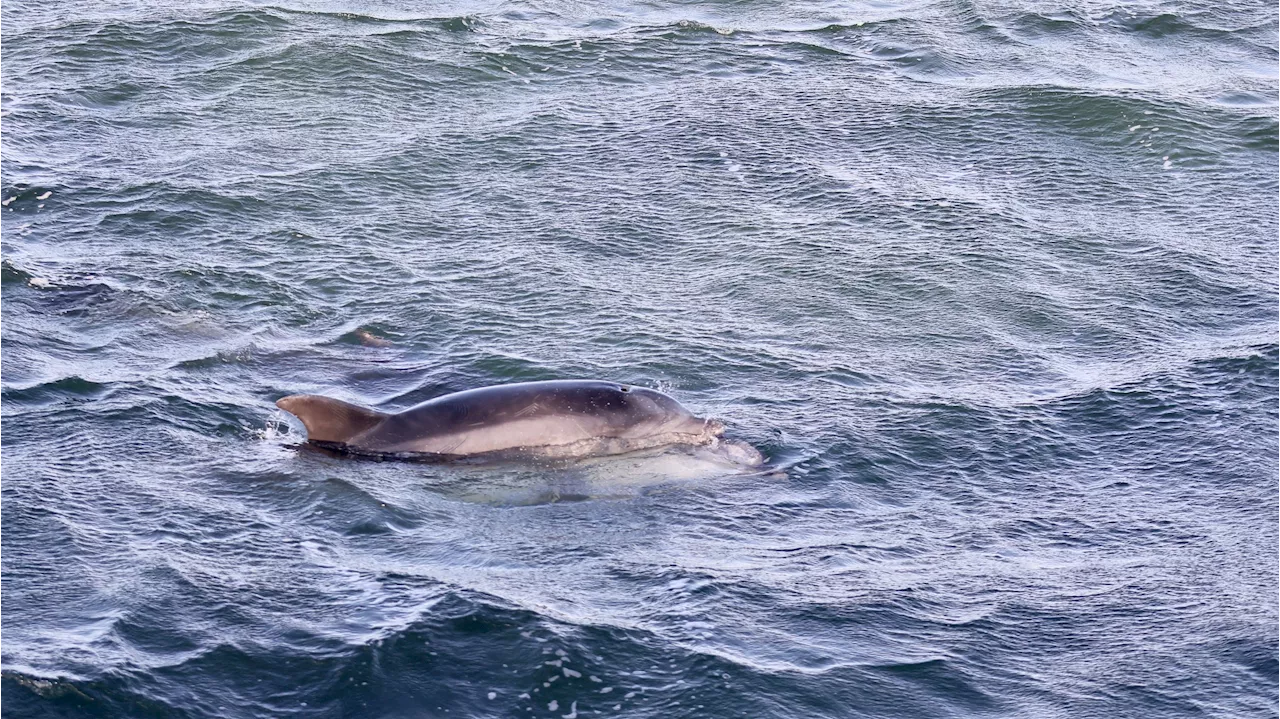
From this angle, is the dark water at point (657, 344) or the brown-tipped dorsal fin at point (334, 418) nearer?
the dark water at point (657, 344)

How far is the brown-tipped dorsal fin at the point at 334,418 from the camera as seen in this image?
10359 millimetres

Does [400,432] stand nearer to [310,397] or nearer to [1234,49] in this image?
[310,397]

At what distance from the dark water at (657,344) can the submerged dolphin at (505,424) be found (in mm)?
250

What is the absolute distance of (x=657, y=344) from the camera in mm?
12734

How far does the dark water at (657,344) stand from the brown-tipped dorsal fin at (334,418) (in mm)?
255

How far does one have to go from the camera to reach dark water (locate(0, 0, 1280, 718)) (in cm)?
847

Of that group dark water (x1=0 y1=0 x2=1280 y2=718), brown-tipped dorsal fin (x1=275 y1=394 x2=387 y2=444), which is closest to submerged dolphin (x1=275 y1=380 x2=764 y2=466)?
brown-tipped dorsal fin (x1=275 y1=394 x2=387 y2=444)

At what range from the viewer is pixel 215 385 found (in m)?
11.6

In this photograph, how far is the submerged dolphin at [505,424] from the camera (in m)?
10.3

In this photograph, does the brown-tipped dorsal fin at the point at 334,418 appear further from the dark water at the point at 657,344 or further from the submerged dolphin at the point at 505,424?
the dark water at the point at 657,344

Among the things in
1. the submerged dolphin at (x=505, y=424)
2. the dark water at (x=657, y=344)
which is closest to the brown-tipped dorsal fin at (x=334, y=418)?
the submerged dolphin at (x=505, y=424)

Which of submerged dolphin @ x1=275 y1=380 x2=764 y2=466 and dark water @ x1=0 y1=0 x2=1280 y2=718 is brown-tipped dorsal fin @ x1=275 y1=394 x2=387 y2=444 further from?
dark water @ x1=0 y1=0 x2=1280 y2=718

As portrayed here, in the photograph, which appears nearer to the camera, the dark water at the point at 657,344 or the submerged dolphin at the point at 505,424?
the dark water at the point at 657,344

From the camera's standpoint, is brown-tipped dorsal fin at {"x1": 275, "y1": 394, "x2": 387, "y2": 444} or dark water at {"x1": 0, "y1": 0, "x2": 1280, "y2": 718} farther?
brown-tipped dorsal fin at {"x1": 275, "y1": 394, "x2": 387, "y2": 444}
